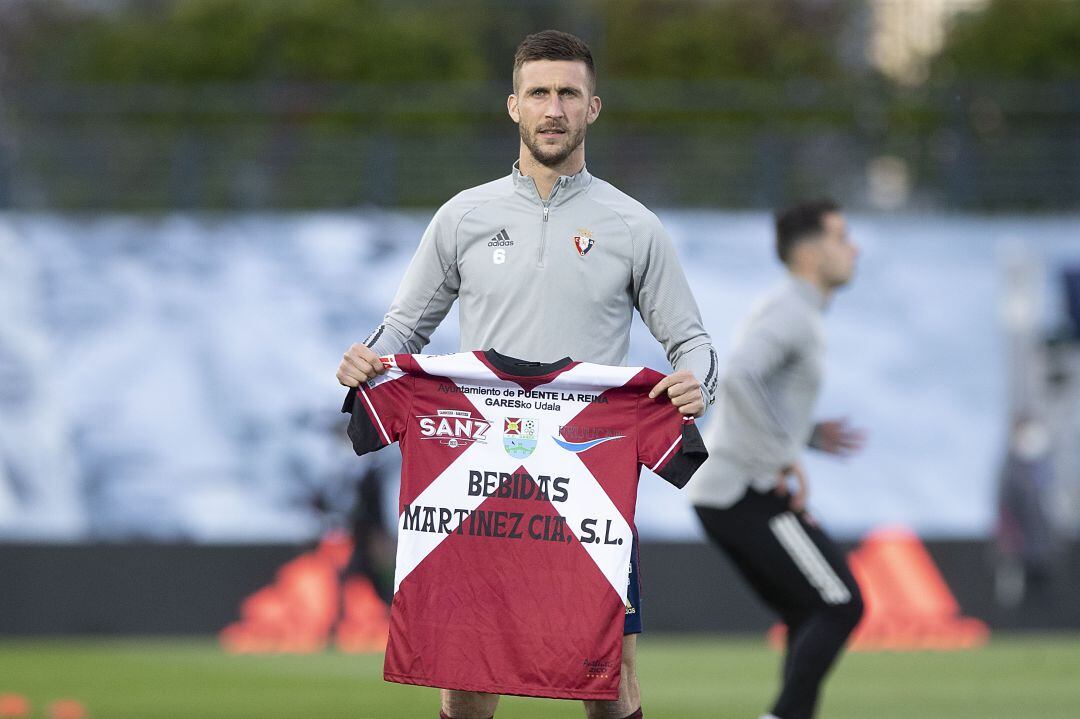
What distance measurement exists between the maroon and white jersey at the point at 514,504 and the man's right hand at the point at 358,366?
2.1 inches

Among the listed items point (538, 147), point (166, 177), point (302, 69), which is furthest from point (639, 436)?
point (302, 69)

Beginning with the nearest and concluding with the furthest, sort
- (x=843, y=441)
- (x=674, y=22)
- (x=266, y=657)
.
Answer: (x=843, y=441) < (x=266, y=657) < (x=674, y=22)

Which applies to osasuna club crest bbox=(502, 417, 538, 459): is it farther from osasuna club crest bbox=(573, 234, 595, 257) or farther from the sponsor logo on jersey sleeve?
osasuna club crest bbox=(573, 234, 595, 257)

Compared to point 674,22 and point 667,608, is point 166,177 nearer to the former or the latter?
point 667,608

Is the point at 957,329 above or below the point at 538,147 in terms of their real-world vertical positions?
below

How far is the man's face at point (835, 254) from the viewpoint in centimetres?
806

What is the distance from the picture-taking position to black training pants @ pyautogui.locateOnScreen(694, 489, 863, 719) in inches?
282

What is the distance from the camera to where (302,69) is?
31719 mm

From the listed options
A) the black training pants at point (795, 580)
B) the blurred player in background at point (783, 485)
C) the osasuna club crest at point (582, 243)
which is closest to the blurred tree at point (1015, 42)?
the blurred player in background at point (783, 485)

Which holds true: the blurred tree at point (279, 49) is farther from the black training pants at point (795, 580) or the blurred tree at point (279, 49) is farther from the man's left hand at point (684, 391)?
the man's left hand at point (684, 391)

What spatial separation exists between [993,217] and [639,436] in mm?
12512

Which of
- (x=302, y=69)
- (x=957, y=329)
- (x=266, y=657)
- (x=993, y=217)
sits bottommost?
(x=266, y=657)

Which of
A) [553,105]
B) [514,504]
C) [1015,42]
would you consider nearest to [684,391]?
[514,504]

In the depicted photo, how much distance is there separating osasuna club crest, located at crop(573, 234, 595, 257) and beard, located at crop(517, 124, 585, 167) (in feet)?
0.80
